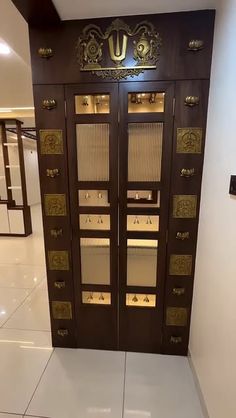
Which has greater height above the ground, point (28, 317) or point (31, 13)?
point (31, 13)

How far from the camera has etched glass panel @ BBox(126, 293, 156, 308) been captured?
176 centimetres

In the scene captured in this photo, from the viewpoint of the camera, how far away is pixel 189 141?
145cm

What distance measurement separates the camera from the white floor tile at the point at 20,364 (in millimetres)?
1469

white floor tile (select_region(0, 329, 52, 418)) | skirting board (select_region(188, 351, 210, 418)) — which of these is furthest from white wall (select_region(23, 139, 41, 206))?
skirting board (select_region(188, 351, 210, 418))

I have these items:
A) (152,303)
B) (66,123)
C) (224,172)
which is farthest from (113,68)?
(152,303)

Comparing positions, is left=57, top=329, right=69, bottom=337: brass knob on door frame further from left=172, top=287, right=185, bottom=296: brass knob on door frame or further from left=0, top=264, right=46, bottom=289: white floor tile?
left=0, top=264, right=46, bottom=289: white floor tile

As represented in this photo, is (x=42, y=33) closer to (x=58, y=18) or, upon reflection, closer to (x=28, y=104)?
(x=58, y=18)

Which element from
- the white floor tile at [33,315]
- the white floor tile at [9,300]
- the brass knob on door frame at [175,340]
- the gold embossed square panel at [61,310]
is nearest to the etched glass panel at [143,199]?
the gold embossed square panel at [61,310]

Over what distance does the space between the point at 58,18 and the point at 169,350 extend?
250cm

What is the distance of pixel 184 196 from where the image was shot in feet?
5.05

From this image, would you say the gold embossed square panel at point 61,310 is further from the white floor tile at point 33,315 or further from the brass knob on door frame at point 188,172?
the brass knob on door frame at point 188,172

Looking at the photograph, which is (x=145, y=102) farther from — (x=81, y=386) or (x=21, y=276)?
(x=21, y=276)

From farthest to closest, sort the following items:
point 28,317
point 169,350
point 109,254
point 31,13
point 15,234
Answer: point 15,234 < point 28,317 < point 169,350 < point 109,254 < point 31,13

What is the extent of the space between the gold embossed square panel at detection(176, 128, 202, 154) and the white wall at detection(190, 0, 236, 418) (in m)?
0.07
